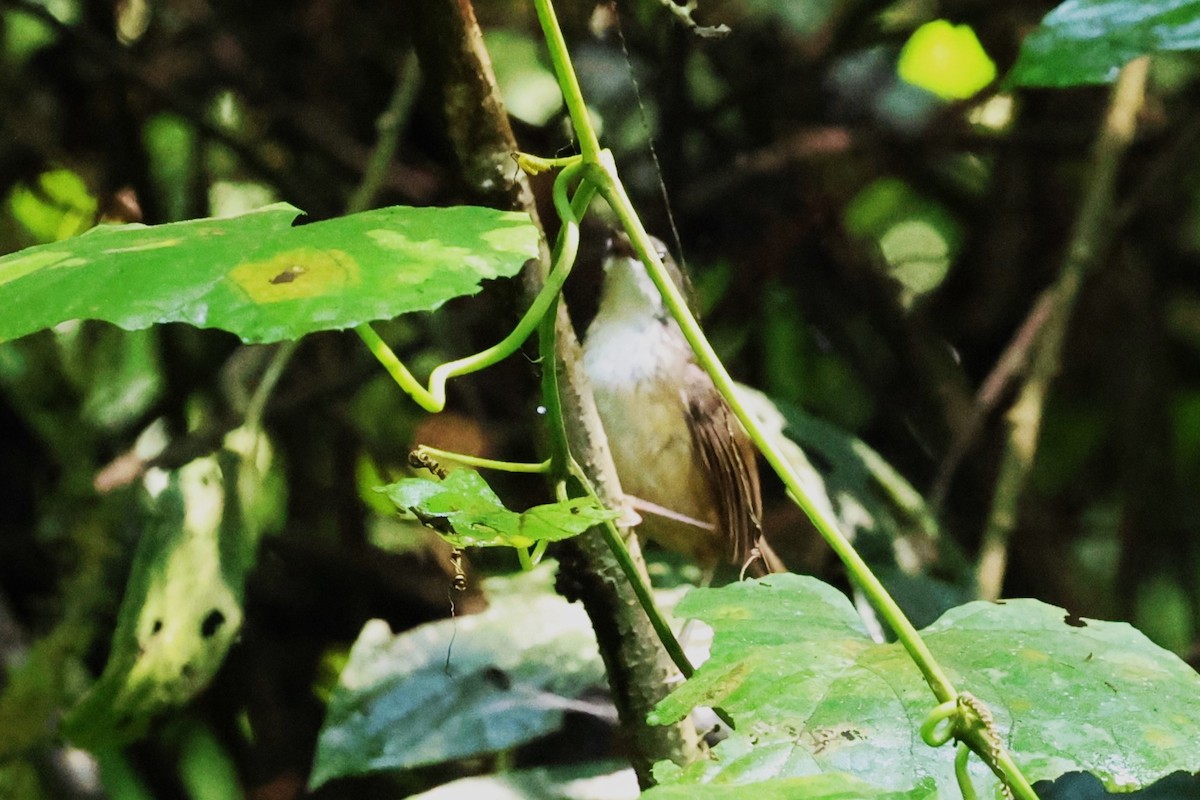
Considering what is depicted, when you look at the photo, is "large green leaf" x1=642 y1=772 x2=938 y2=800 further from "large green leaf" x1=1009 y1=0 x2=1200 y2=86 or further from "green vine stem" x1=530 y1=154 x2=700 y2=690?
"large green leaf" x1=1009 y1=0 x2=1200 y2=86

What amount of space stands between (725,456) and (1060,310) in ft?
2.30

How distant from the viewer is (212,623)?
1.30 m

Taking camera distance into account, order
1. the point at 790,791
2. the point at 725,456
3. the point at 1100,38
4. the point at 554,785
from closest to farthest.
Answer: the point at 790,791
the point at 1100,38
the point at 554,785
the point at 725,456

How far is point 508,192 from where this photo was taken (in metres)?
0.72

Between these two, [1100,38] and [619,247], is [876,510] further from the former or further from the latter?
[1100,38]

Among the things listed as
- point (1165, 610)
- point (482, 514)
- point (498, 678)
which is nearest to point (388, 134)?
point (498, 678)

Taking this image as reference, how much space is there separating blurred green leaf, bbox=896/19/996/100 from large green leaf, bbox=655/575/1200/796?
1.74 metres

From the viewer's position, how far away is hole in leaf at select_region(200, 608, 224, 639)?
129 cm

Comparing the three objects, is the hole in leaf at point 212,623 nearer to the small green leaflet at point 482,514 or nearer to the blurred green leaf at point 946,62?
the small green leaflet at point 482,514

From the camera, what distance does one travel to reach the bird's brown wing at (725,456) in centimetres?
143

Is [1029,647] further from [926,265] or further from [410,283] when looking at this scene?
[926,265]

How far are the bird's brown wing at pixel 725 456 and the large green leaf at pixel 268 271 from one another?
933 mm

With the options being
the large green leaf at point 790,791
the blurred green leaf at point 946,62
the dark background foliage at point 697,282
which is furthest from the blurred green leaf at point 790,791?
the blurred green leaf at point 946,62

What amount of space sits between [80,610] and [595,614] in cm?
109
